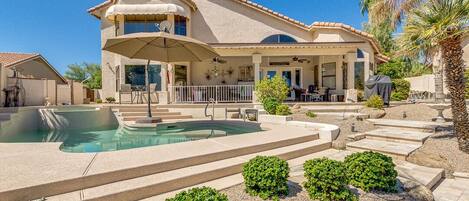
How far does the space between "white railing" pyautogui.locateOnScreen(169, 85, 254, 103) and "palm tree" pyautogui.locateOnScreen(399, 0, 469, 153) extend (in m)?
9.24

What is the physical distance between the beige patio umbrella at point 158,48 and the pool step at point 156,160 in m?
4.22

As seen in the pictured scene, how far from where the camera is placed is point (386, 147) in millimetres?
7051

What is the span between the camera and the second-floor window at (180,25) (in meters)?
17.2

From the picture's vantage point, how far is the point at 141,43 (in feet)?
30.3

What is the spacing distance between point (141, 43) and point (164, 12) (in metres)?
7.63

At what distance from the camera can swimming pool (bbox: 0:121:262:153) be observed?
21.8 feet

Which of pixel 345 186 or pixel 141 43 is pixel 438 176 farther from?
pixel 141 43

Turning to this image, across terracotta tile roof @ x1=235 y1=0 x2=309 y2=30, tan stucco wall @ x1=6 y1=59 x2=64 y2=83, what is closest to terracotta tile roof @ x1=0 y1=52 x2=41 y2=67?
tan stucco wall @ x1=6 y1=59 x2=64 y2=83

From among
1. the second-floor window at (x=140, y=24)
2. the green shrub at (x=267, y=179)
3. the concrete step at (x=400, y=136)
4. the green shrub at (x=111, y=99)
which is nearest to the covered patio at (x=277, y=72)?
the second-floor window at (x=140, y=24)

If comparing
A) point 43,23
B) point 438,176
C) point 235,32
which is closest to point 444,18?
point 438,176

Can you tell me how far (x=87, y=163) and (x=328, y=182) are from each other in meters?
4.07

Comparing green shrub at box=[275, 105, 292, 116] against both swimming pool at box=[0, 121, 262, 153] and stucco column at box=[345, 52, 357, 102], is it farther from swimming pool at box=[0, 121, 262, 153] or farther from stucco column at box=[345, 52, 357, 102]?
stucco column at box=[345, 52, 357, 102]

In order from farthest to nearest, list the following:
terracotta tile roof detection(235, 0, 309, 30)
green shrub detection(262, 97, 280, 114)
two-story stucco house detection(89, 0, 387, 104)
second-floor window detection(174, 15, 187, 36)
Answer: terracotta tile roof detection(235, 0, 309, 30), second-floor window detection(174, 15, 187, 36), two-story stucco house detection(89, 0, 387, 104), green shrub detection(262, 97, 280, 114)

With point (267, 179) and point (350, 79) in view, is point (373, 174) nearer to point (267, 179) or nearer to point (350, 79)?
point (267, 179)
